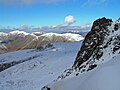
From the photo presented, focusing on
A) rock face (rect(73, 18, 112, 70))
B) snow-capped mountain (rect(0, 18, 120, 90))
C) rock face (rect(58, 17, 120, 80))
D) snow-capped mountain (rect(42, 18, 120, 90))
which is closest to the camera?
snow-capped mountain (rect(42, 18, 120, 90))

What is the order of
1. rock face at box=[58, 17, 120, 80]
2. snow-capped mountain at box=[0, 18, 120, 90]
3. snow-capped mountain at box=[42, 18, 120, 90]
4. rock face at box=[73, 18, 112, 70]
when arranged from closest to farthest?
snow-capped mountain at box=[42, 18, 120, 90] < snow-capped mountain at box=[0, 18, 120, 90] < rock face at box=[58, 17, 120, 80] < rock face at box=[73, 18, 112, 70]

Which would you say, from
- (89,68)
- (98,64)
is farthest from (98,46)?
(98,64)

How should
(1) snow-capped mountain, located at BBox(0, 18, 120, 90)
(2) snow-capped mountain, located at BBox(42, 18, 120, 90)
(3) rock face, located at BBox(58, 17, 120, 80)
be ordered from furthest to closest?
(3) rock face, located at BBox(58, 17, 120, 80)
(1) snow-capped mountain, located at BBox(0, 18, 120, 90)
(2) snow-capped mountain, located at BBox(42, 18, 120, 90)

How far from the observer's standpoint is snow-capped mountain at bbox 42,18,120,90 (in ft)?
35.1

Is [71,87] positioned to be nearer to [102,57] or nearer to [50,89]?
[50,89]

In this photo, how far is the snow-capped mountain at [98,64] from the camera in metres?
10.7

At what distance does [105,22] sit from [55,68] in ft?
50.6

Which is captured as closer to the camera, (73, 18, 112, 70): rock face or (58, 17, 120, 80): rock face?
(58, 17, 120, 80): rock face

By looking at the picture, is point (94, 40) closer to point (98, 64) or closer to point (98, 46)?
point (98, 46)

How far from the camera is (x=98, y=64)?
53.4ft

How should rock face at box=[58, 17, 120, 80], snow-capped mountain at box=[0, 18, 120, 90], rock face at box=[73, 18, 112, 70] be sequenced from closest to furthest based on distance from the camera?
snow-capped mountain at box=[0, 18, 120, 90] → rock face at box=[58, 17, 120, 80] → rock face at box=[73, 18, 112, 70]

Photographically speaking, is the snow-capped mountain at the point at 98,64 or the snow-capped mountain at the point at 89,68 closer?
the snow-capped mountain at the point at 98,64

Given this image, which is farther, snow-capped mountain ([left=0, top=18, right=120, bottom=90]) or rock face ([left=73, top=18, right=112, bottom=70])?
rock face ([left=73, top=18, right=112, bottom=70])

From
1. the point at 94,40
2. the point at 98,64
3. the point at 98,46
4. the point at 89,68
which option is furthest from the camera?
the point at 94,40
